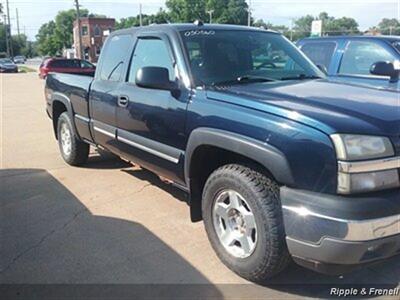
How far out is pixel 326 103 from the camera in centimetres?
317

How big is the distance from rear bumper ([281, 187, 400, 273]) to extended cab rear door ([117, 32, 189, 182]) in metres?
A: 1.32

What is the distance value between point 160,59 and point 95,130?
1572mm

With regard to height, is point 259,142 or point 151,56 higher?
point 151,56

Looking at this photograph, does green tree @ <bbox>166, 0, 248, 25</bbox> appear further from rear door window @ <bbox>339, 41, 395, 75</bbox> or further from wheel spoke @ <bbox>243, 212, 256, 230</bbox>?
wheel spoke @ <bbox>243, 212, 256, 230</bbox>

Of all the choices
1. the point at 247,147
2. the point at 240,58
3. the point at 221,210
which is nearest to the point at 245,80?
the point at 240,58

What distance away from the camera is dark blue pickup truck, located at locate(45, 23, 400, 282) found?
109 inches

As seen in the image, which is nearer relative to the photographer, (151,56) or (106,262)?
(106,262)

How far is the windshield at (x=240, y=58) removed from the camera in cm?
401

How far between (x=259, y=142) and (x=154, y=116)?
1.41m

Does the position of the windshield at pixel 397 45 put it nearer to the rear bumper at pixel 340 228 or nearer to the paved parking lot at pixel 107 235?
the paved parking lot at pixel 107 235

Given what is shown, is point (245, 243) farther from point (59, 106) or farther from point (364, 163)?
point (59, 106)

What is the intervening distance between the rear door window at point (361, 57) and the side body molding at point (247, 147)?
4.22 m

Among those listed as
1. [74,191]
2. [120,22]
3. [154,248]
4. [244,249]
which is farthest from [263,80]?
[120,22]

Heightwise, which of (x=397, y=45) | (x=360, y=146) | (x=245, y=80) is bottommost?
(x=360, y=146)
